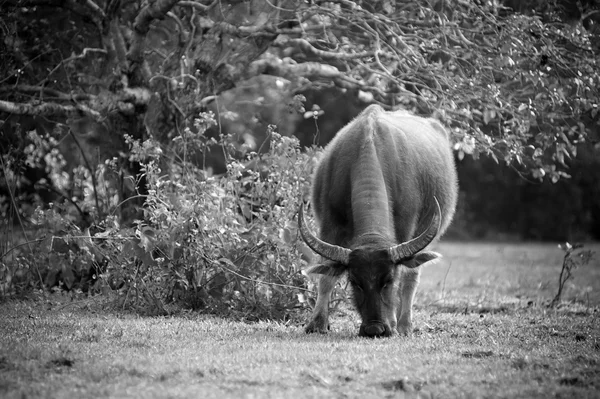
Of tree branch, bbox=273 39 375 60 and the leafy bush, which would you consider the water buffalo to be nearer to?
the leafy bush

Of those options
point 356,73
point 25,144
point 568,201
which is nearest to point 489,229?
point 568,201

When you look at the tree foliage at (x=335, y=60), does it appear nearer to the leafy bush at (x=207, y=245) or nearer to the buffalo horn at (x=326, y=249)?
the leafy bush at (x=207, y=245)

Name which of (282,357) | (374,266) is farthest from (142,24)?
(282,357)

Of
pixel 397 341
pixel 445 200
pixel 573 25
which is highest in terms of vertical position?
pixel 573 25

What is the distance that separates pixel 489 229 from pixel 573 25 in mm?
25905

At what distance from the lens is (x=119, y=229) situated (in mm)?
8805

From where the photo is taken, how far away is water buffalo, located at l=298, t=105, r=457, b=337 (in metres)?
7.32

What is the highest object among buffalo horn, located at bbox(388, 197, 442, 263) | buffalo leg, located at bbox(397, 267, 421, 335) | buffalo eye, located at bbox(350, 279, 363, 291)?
buffalo horn, located at bbox(388, 197, 442, 263)

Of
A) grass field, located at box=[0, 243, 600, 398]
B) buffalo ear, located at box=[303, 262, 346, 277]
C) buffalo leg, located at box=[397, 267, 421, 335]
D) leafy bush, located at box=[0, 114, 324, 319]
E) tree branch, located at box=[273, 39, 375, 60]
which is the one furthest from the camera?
tree branch, located at box=[273, 39, 375, 60]

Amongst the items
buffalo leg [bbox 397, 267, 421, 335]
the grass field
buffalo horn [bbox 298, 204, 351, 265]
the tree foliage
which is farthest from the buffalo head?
the tree foliage

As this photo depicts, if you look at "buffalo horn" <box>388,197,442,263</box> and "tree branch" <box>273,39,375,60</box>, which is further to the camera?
"tree branch" <box>273,39,375,60</box>

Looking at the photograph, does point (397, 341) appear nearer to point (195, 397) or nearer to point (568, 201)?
point (195, 397)

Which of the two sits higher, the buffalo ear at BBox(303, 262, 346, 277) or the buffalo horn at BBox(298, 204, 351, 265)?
the buffalo horn at BBox(298, 204, 351, 265)

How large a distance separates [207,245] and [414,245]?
2.39 metres
